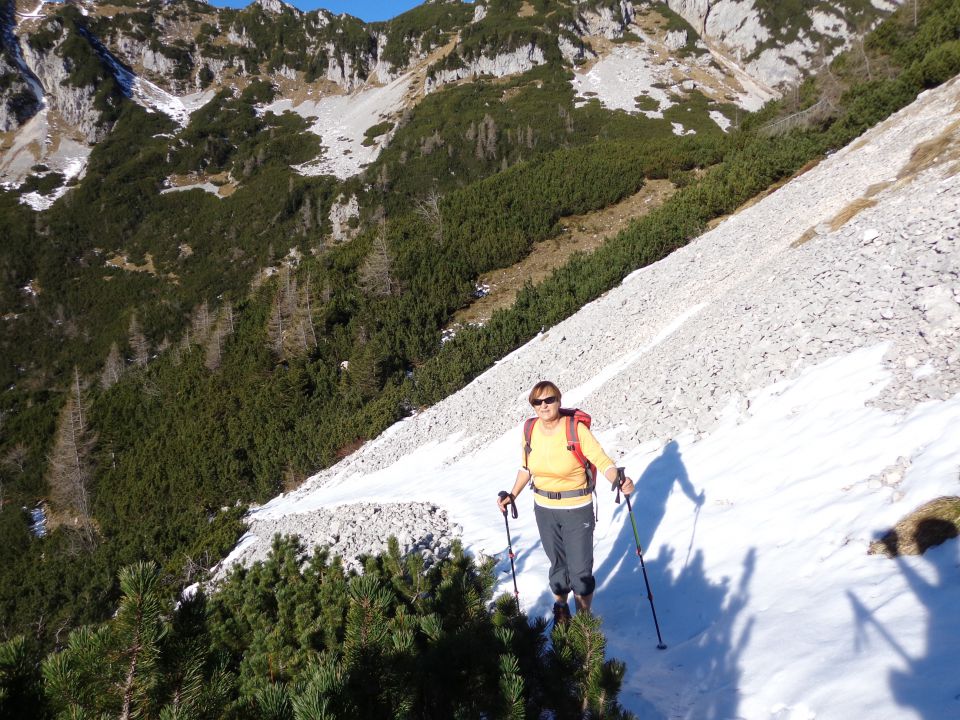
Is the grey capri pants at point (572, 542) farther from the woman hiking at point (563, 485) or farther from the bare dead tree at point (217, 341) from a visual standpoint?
the bare dead tree at point (217, 341)

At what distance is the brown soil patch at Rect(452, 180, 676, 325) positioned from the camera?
25.6 metres

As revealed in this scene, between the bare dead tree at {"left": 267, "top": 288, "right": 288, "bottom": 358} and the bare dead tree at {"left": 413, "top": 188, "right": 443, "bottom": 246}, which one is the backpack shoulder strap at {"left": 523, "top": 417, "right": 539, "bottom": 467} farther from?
the bare dead tree at {"left": 413, "top": 188, "right": 443, "bottom": 246}

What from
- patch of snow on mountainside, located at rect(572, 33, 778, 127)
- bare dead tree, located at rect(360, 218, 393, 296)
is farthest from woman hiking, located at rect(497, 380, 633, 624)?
patch of snow on mountainside, located at rect(572, 33, 778, 127)

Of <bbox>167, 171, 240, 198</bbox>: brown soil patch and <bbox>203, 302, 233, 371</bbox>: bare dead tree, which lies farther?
<bbox>167, 171, 240, 198</bbox>: brown soil patch

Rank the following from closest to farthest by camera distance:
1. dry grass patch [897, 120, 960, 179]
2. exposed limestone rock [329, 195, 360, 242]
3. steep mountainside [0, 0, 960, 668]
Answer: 1. dry grass patch [897, 120, 960, 179]
2. steep mountainside [0, 0, 960, 668]
3. exposed limestone rock [329, 195, 360, 242]

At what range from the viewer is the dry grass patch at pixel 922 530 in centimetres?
328

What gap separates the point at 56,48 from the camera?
Result: 111 m

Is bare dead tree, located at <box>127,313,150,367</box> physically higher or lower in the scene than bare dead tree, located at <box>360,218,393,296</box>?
higher

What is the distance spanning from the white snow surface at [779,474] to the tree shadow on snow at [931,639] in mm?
10

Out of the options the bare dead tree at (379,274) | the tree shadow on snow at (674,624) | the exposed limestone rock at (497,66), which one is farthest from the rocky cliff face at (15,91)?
the tree shadow on snow at (674,624)

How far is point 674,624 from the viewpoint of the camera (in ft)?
13.5

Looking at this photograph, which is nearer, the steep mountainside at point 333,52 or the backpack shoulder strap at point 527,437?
the backpack shoulder strap at point 527,437

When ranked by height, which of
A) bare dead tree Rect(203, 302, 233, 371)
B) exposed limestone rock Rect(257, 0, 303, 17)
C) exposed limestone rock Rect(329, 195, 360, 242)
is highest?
exposed limestone rock Rect(257, 0, 303, 17)

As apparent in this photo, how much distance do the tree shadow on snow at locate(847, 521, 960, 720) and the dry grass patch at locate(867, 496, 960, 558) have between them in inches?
3.0
